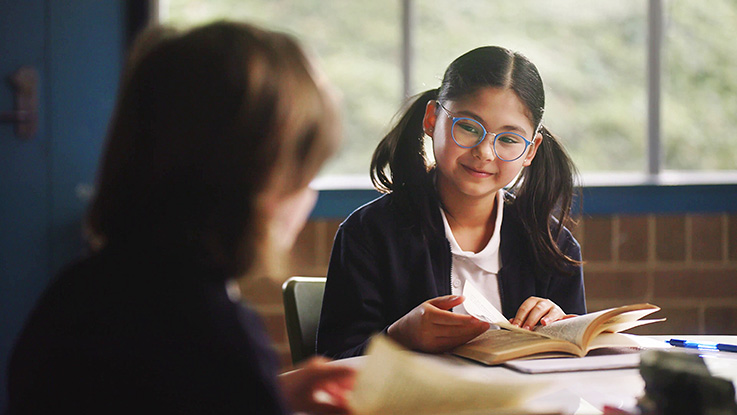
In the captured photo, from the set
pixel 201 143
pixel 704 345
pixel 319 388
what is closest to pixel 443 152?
pixel 704 345

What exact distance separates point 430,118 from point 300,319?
49cm

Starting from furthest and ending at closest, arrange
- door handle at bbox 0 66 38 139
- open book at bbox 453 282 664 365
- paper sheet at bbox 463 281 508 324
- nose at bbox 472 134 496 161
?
door handle at bbox 0 66 38 139 → nose at bbox 472 134 496 161 → paper sheet at bbox 463 281 508 324 → open book at bbox 453 282 664 365

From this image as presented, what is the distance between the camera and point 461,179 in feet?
4.96

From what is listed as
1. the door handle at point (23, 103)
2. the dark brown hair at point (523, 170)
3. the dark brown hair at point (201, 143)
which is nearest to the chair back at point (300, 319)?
the dark brown hair at point (523, 170)

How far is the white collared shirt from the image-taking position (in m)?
1.50

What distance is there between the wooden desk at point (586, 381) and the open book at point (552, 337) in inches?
0.9

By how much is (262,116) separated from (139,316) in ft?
0.65

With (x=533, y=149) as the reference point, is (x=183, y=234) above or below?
below

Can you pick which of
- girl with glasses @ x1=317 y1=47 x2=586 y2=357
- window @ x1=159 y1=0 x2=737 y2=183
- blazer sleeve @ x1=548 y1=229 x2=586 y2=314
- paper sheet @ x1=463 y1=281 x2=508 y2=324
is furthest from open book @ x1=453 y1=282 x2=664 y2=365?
window @ x1=159 y1=0 x2=737 y2=183

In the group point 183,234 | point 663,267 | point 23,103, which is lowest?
point 663,267

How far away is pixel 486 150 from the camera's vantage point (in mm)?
1467

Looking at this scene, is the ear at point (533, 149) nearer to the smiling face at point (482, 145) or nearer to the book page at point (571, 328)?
the smiling face at point (482, 145)

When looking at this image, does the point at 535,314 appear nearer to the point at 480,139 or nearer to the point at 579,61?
the point at 480,139

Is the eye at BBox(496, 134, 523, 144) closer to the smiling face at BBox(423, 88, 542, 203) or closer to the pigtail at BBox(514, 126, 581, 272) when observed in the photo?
the smiling face at BBox(423, 88, 542, 203)
